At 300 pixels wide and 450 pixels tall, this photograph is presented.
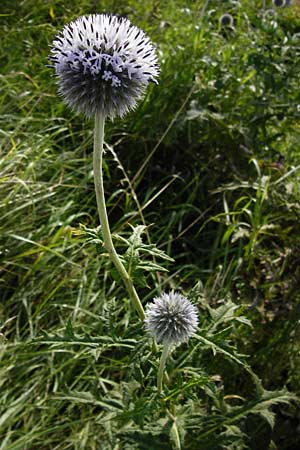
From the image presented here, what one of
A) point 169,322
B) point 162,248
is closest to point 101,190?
point 169,322

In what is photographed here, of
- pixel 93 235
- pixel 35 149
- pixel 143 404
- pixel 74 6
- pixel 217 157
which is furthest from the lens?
pixel 74 6

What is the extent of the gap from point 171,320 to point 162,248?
4.21 ft

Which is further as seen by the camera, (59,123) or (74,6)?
(74,6)

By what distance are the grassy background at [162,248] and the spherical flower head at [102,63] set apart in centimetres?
32

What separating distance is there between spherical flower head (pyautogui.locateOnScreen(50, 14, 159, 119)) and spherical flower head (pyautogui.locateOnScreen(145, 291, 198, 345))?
21.1 inches

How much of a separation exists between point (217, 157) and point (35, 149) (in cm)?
89

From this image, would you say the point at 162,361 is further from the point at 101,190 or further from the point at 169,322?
the point at 101,190

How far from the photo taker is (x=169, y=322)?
5.31 feet

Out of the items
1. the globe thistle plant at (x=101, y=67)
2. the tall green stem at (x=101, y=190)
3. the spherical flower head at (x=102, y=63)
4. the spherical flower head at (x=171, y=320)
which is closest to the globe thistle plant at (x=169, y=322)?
the spherical flower head at (x=171, y=320)

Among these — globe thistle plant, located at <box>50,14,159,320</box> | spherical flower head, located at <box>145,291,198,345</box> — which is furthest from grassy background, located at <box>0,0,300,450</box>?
globe thistle plant, located at <box>50,14,159,320</box>

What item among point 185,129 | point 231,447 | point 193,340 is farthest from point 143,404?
point 185,129

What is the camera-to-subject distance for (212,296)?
2590 mm

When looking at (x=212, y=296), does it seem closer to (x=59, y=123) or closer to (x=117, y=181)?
(x=117, y=181)

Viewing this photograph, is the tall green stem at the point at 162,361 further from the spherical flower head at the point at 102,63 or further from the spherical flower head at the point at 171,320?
the spherical flower head at the point at 102,63
